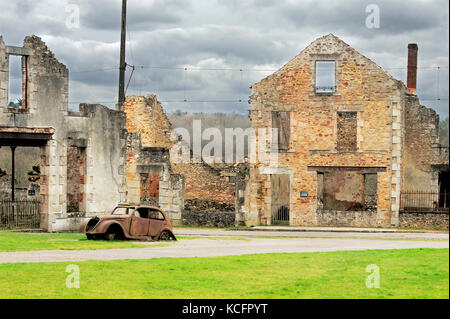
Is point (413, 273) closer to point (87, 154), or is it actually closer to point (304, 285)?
point (304, 285)

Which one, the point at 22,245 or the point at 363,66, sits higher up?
the point at 363,66

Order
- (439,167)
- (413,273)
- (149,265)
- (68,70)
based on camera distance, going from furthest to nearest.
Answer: (439,167), (68,70), (149,265), (413,273)

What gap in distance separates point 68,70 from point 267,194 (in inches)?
549

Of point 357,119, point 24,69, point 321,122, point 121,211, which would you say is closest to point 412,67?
point 357,119

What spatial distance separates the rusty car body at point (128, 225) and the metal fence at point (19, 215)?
16.7 ft

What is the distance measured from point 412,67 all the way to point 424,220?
549 inches

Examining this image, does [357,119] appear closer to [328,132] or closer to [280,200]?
[328,132]

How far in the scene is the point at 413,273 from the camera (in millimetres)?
14078

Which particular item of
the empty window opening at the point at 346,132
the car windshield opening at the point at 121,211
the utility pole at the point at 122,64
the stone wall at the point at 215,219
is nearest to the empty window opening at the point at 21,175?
the utility pole at the point at 122,64

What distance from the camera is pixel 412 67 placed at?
4631 cm

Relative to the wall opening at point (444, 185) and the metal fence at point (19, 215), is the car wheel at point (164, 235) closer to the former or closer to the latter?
the metal fence at point (19, 215)

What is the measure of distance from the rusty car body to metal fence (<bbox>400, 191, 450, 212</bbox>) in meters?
17.9
